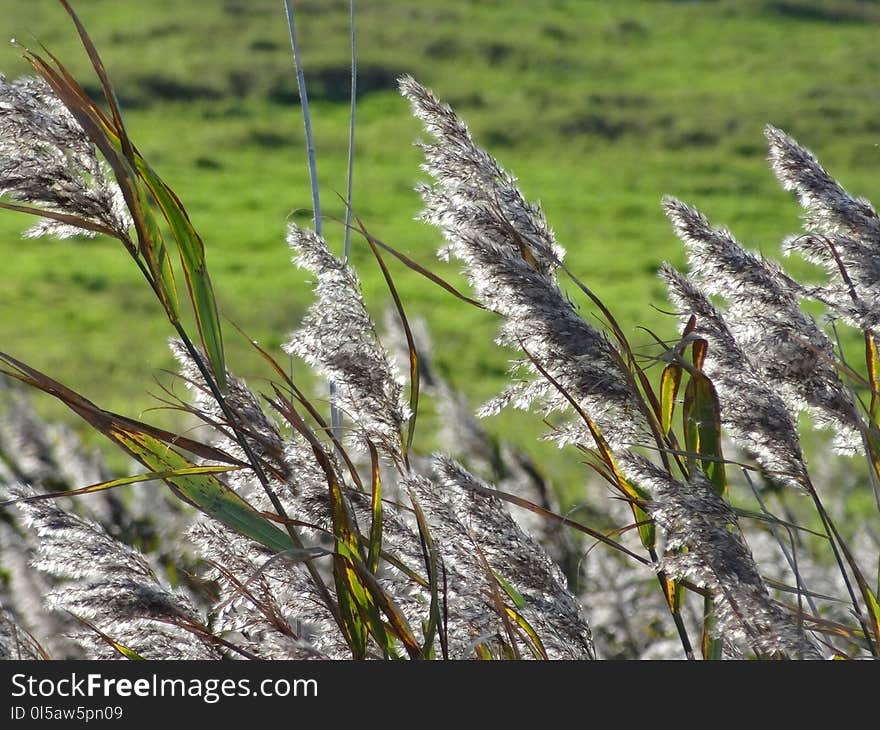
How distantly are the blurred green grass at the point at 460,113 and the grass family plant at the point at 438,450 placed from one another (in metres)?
11.9

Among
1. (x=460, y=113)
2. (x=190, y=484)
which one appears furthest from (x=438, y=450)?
(x=460, y=113)

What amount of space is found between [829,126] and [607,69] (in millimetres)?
7902

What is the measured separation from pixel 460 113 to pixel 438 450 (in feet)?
105

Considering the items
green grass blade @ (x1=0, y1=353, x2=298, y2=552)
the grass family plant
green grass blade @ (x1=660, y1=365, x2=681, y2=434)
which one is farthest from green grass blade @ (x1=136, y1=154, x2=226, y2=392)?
green grass blade @ (x1=660, y1=365, x2=681, y2=434)

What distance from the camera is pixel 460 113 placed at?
32562 millimetres

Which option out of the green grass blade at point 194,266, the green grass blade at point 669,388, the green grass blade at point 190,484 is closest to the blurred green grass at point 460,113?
the green grass blade at point 669,388

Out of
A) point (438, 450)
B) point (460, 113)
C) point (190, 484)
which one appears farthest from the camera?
point (460, 113)

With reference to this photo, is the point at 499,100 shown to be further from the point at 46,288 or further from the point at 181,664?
the point at 181,664

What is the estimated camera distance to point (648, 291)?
66.6 ft

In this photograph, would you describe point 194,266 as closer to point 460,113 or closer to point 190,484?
point 190,484

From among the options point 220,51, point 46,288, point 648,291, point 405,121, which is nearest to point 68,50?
point 220,51

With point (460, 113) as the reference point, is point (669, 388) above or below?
below

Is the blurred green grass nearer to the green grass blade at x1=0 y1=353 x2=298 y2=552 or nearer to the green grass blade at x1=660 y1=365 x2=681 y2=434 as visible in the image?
the green grass blade at x1=660 y1=365 x2=681 y2=434

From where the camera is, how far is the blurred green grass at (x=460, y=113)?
18703 mm
